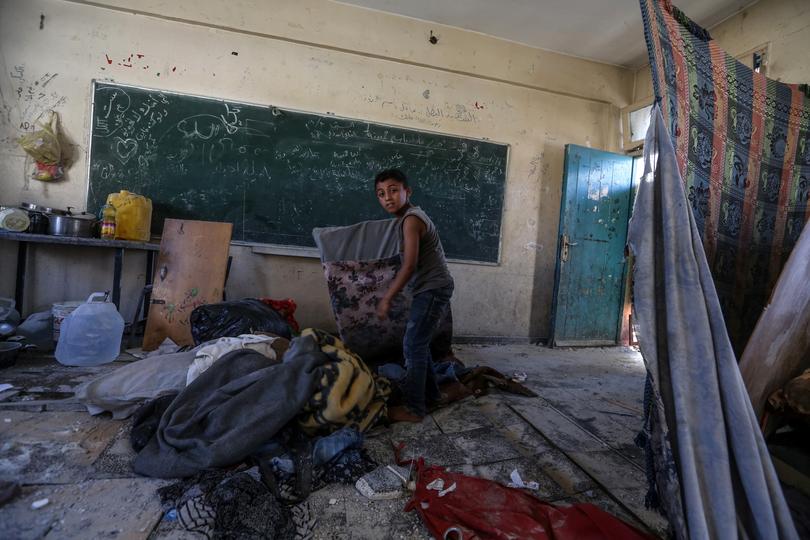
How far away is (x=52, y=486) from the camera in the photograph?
1.29 meters

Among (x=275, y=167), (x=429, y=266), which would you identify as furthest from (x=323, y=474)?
(x=275, y=167)

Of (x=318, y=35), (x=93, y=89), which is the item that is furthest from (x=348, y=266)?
(x=93, y=89)

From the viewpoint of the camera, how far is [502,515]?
120 cm

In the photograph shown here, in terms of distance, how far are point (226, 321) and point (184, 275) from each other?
2.53 feet

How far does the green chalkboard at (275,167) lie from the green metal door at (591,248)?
78cm

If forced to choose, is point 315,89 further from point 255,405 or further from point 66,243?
point 255,405

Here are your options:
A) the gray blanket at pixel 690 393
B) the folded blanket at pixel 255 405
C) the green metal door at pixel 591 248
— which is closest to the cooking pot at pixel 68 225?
the folded blanket at pixel 255 405

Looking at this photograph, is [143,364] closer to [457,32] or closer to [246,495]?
[246,495]

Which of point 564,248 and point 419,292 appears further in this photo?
point 564,248

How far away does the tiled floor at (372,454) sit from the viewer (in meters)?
1.18

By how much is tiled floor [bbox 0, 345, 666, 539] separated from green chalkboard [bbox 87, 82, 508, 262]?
5.17ft

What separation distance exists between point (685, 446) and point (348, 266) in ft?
6.60

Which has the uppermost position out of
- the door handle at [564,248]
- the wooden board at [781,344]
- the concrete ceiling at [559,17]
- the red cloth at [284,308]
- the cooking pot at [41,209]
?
the concrete ceiling at [559,17]

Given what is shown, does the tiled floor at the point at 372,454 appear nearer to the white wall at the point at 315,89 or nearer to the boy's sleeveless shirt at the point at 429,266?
the boy's sleeveless shirt at the point at 429,266
